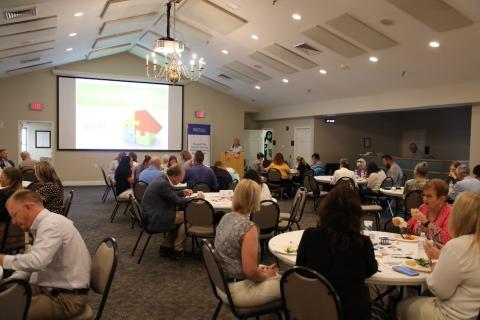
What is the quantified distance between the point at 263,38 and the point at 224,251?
22.6ft

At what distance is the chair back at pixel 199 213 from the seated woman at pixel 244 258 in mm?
1712

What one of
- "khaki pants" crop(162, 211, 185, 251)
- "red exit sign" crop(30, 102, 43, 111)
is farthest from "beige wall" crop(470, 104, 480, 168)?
"red exit sign" crop(30, 102, 43, 111)

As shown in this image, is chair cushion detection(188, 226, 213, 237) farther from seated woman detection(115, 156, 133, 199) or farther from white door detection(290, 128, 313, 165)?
white door detection(290, 128, 313, 165)

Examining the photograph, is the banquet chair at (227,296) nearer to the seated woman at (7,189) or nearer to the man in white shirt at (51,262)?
the man in white shirt at (51,262)

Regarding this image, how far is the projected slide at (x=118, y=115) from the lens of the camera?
12281 millimetres

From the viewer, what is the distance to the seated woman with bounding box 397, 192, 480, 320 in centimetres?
208

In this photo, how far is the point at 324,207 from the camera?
2.33 m

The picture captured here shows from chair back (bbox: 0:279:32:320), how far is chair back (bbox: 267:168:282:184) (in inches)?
325

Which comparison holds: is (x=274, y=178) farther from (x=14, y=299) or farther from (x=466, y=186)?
(x=14, y=299)

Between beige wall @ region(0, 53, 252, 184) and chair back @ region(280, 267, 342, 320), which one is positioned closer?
chair back @ region(280, 267, 342, 320)

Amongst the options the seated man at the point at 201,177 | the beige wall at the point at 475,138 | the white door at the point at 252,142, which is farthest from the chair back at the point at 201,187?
the white door at the point at 252,142

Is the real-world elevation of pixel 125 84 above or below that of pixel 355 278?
above

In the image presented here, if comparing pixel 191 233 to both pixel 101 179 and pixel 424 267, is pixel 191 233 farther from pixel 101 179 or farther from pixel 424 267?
pixel 101 179

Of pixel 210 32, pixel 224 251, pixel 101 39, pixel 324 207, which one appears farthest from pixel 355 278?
pixel 101 39
